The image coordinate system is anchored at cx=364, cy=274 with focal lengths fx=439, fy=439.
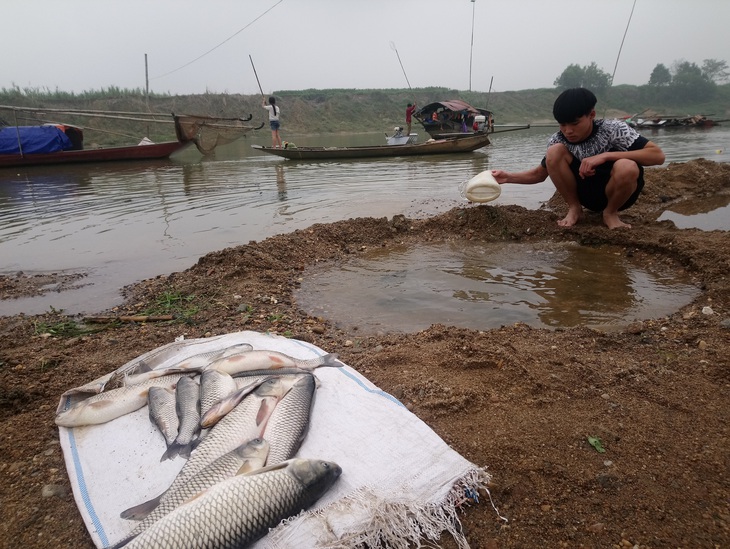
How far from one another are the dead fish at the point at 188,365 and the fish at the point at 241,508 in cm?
103

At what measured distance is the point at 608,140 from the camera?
457cm

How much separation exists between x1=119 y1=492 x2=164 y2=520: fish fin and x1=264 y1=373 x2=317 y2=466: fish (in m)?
0.42

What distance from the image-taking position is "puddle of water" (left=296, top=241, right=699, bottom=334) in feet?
10.9

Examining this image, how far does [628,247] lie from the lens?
4523 millimetres

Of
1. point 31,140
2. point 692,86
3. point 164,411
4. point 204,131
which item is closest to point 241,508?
point 164,411

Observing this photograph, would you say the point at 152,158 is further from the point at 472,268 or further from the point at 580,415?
the point at 580,415

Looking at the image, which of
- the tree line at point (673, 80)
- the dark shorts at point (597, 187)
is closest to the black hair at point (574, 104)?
the dark shorts at point (597, 187)

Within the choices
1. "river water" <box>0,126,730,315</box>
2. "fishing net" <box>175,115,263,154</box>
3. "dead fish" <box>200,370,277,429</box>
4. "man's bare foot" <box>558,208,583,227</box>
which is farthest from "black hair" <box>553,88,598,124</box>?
"fishing net" <box>175,115,263,154</box>

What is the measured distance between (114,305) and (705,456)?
4.32m

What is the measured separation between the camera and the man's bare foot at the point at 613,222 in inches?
190

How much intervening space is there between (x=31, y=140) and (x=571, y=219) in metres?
18.7

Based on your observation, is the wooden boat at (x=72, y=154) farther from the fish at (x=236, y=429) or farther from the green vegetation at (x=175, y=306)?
the fish at (x=236, y=429)

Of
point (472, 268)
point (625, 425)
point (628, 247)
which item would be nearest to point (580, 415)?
point (625, 425)

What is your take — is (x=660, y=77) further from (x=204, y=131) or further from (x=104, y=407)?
(x=104, y=407)
